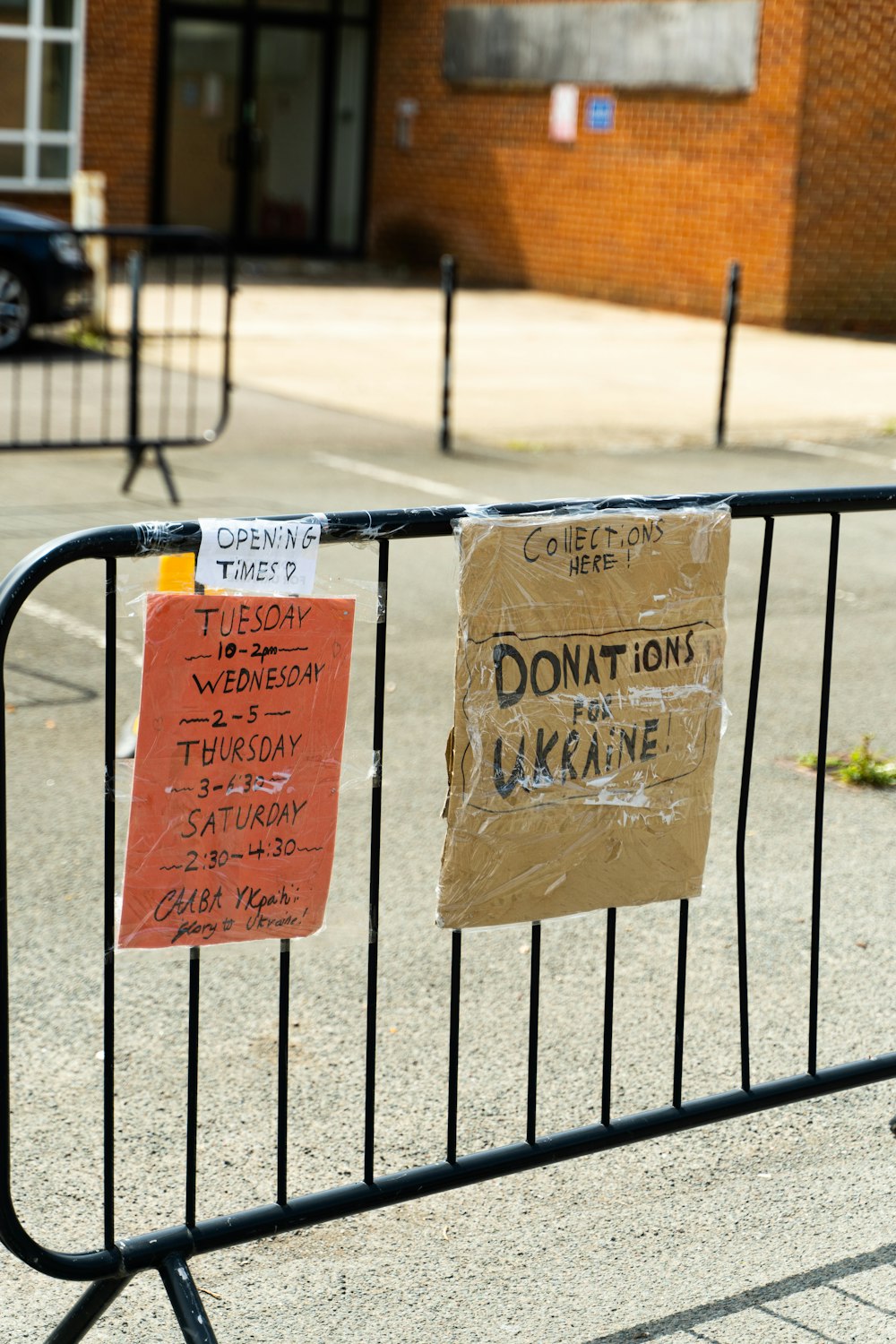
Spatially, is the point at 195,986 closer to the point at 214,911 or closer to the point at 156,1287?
the point at 214,911

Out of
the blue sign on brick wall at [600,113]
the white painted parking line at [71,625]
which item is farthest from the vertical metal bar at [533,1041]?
the blue sign on brick wall at [600,113]

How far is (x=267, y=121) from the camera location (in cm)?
2655

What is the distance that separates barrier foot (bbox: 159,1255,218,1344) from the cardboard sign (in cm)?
50

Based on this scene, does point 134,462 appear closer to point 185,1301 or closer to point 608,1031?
point 608,1031

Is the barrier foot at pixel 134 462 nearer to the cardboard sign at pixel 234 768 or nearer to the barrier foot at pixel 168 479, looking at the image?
the barrier foot at pixel 168 479

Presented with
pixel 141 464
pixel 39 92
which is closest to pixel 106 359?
pixel 141 464

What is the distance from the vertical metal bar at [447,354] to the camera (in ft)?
38.5

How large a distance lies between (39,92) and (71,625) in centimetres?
1789

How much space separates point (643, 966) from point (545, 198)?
20.8 meters

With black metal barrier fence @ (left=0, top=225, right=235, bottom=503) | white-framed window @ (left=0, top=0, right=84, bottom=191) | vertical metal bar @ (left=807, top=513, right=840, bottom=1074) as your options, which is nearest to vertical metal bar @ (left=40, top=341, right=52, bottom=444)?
black metal barrier fence @ (left=0, top=225, right=235, bottom=503)

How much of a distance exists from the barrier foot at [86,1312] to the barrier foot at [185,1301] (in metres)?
0.08

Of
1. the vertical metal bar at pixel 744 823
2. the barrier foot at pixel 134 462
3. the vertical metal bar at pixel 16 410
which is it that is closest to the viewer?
the vertical metal bar at pixel 744 823

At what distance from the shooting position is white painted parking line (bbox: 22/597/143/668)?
24.2 feet

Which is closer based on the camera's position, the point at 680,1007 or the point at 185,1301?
the point at 185,1301
